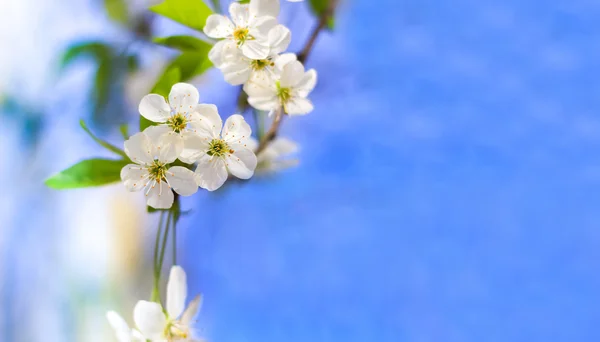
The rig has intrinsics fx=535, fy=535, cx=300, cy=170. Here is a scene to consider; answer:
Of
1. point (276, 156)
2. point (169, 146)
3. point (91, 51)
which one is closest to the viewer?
point (169, 146)

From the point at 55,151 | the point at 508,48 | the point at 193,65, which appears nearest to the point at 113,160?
the point at 193,65

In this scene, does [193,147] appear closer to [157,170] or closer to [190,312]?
[157,170]

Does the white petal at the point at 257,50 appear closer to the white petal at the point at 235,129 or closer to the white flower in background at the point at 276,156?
the white petal at the point at 235,129

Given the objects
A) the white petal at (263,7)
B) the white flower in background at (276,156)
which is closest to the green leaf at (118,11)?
the white flower in background at (276,156)

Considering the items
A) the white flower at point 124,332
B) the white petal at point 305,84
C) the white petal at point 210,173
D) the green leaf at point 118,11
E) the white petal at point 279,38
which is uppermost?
the green leaf at point 118,11

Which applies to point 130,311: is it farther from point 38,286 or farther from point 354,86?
point 354,86

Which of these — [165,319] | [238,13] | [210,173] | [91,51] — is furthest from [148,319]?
[91,51]
